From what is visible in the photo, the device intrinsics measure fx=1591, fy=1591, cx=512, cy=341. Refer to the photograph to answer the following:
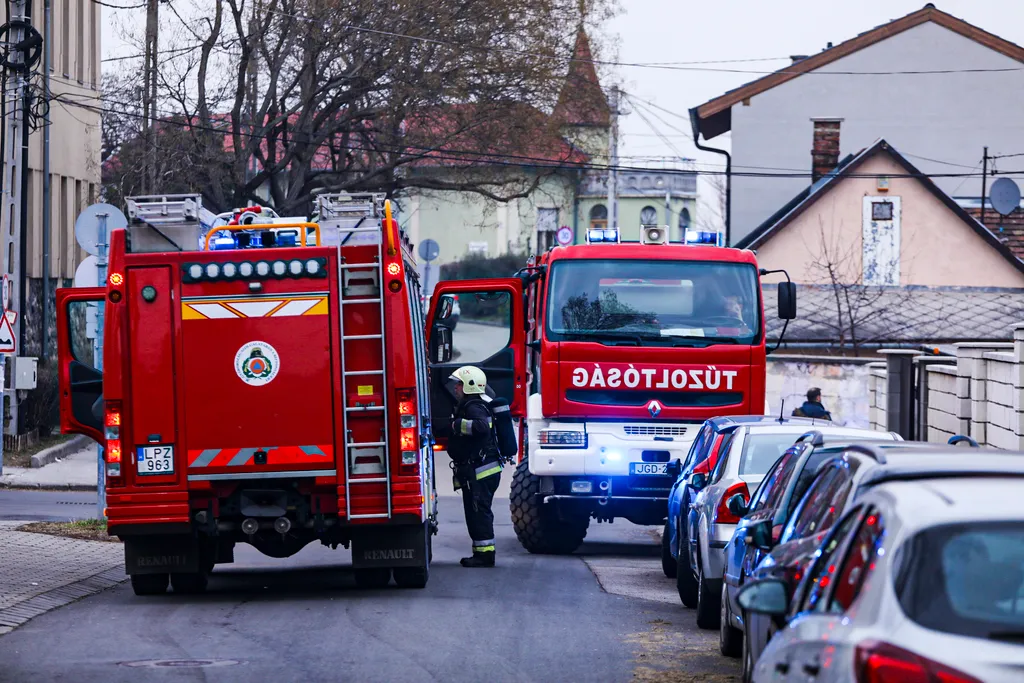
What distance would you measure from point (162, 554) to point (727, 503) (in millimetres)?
4370

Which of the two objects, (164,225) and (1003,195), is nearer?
(164,225)

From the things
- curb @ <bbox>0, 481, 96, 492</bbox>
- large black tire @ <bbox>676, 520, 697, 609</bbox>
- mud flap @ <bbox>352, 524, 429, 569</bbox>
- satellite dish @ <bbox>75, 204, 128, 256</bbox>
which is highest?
satellite dish @ <bbox>75, 204, 128, 256</bbox>

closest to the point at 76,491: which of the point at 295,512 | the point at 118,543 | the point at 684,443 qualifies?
the point at 118,543

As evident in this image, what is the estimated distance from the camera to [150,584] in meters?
12.6

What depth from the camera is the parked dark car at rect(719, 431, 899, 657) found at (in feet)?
27.8

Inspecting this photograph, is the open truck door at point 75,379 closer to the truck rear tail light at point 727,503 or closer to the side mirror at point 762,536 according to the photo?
the truck rear tail light at point 727,503

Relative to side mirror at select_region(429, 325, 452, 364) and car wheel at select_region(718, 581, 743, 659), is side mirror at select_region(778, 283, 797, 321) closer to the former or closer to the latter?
side mirror at select_region(429, 325, 452, 364)

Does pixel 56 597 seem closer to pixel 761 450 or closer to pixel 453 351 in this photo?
pixel 453 351

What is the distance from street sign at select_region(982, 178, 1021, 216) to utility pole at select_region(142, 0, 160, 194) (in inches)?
884

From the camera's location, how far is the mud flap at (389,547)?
1221 centimetres

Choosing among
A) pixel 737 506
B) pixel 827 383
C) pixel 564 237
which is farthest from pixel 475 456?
pixel 827 383

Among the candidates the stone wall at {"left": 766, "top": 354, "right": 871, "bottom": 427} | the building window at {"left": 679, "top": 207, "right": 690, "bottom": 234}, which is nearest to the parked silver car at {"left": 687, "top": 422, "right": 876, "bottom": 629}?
the stone wall at {"left": 766, "top": 354, "right": 871, "bottom": 427}

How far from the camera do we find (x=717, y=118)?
50.7m

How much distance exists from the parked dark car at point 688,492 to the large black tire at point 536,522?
2.28 m
